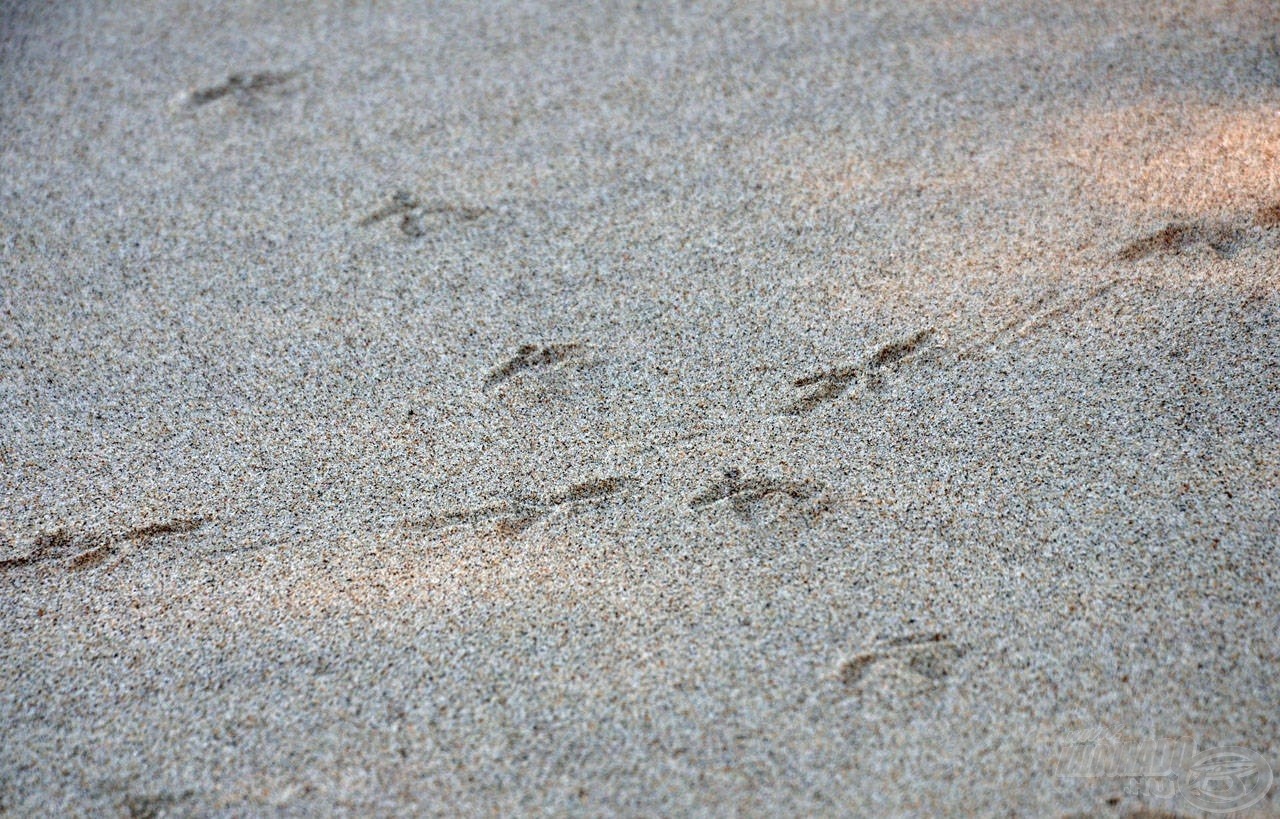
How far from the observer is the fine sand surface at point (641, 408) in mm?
1060

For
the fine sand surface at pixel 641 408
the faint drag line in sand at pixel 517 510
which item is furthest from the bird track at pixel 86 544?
the faint drag line in sand at pixel 517 510

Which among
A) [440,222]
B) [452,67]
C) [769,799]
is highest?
[452,67]

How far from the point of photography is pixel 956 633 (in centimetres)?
111

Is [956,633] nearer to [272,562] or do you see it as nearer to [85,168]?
[272,562]

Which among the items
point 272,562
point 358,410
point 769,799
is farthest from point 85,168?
point 769,799

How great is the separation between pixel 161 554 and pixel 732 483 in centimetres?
67

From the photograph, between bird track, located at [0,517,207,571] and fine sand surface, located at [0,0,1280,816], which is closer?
fine sand surface, located at [0,0,1280,816]

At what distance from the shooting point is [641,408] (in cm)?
140

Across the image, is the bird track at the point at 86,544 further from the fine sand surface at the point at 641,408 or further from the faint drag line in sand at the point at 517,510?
the faint drag line in sand at the point at 517,510

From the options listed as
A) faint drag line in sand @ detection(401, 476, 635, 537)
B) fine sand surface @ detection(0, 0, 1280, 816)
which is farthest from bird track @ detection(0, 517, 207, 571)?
faint drag line in sand @ detection(401, 476, 635, 537)

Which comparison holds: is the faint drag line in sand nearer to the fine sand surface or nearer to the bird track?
the fine sand surface

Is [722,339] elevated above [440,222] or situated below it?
below

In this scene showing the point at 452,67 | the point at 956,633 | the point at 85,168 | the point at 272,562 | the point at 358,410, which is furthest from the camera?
the point at 452,67

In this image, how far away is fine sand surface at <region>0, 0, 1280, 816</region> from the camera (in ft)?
3.48
